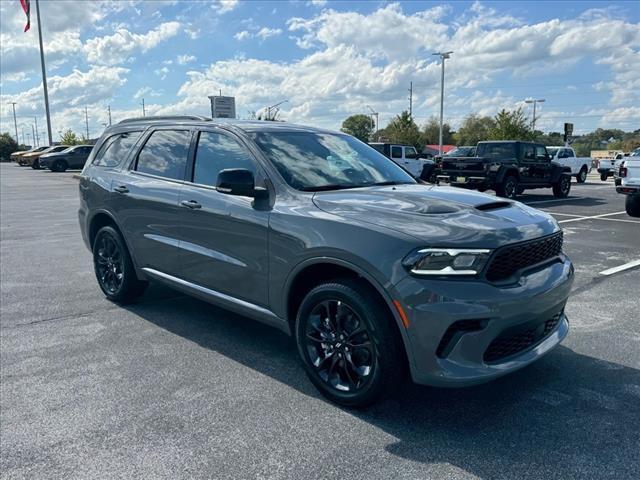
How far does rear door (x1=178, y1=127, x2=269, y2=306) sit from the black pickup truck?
516 inches

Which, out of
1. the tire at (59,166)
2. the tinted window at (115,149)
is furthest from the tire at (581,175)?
the tire at (59,166)

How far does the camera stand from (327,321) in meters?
3.40

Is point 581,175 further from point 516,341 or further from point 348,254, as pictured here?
point 348,254

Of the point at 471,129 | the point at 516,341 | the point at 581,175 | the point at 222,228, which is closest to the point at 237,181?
the point at 222,228

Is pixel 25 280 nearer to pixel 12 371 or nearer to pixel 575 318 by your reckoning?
pixel 12 371

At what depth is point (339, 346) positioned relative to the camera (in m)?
3.34

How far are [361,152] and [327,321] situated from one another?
1883 mm

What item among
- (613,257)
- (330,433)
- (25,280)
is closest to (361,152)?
(330,433)

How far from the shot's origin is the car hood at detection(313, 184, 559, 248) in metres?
2.99

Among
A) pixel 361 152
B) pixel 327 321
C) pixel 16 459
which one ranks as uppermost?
pixel 361 152

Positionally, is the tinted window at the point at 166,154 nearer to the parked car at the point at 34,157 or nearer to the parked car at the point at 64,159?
the parked car at the point at 64,159

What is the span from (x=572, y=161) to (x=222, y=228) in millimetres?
27884

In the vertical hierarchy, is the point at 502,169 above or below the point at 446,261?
above

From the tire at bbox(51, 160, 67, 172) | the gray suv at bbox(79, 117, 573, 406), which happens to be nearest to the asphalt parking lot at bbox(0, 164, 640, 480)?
the gray suv at bbox(79, 117, 573, 406)
